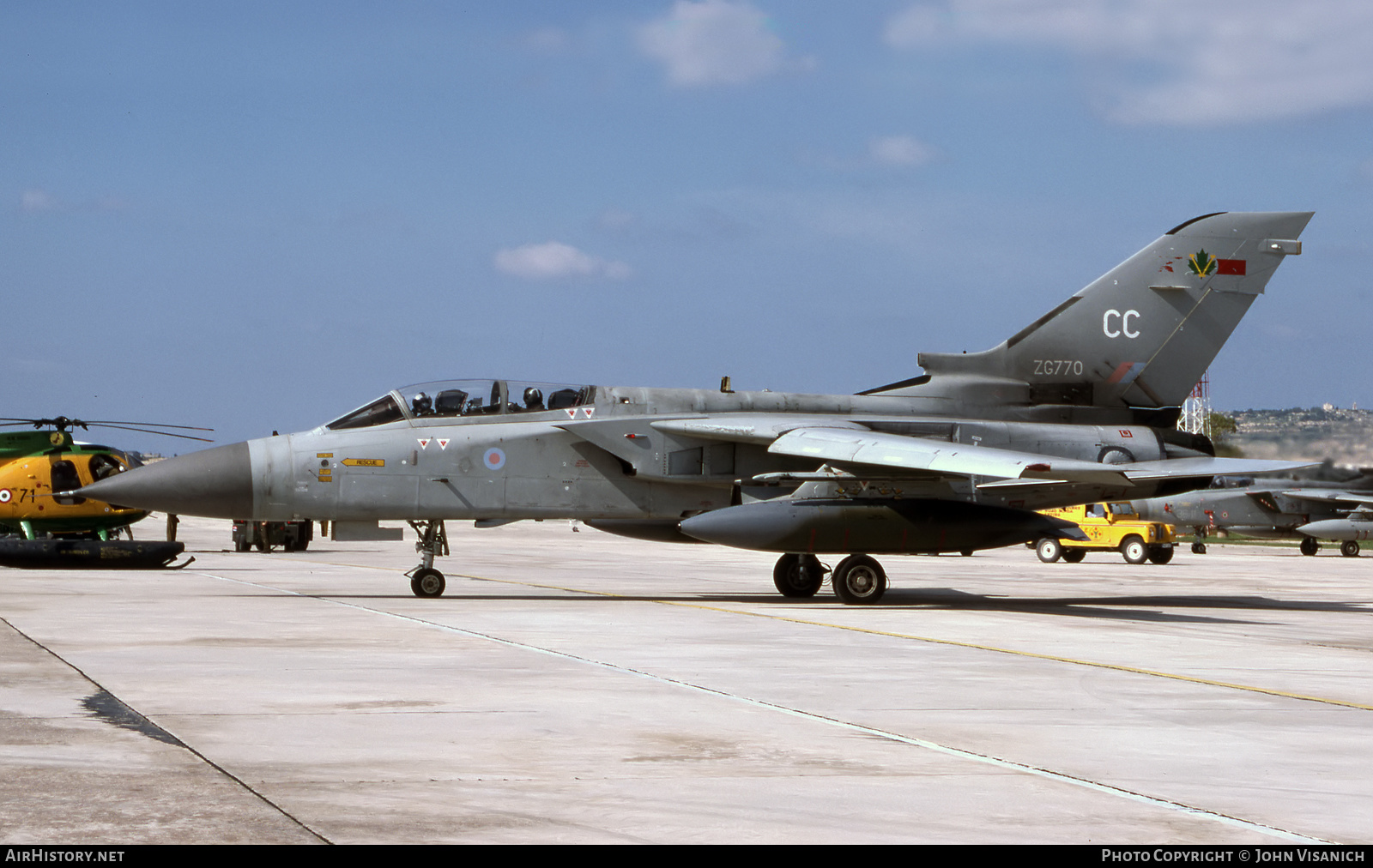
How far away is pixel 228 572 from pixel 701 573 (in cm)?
846

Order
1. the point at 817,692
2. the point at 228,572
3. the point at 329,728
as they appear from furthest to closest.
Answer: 1. the point at 228,572
2. the point at 817,692
3. the point at 329,728

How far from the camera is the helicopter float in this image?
23.4m

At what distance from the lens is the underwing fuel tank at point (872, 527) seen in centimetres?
1612

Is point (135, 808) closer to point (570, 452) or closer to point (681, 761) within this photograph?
point (681, 761)

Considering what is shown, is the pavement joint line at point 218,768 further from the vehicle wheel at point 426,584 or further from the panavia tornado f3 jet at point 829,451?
the vehicle wheel at point 426,584

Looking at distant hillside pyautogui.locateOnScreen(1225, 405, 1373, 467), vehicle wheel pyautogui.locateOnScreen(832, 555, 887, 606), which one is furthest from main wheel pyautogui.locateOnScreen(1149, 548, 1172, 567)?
vehicle wheel pyautogui.locateOnScreen(832, 555, 887, 606)

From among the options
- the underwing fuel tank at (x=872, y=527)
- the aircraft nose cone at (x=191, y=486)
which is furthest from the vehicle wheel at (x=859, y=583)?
the aircraft nose cone at (x=191, y=486)

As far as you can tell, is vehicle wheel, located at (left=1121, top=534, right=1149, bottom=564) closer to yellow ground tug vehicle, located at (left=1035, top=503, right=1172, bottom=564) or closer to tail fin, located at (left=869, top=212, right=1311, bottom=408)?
yellow ground tug vehicle, located at (left=1035, top=503, right=1172, bottom=564)

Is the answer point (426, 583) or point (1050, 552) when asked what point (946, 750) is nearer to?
point (426, 583)

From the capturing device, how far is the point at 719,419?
17469 millimetres

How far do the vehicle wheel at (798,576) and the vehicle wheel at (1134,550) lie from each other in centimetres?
2026

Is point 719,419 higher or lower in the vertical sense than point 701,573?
higher

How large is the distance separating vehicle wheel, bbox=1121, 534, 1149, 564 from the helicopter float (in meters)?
24.1

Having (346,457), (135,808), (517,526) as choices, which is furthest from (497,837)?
(517,526)
